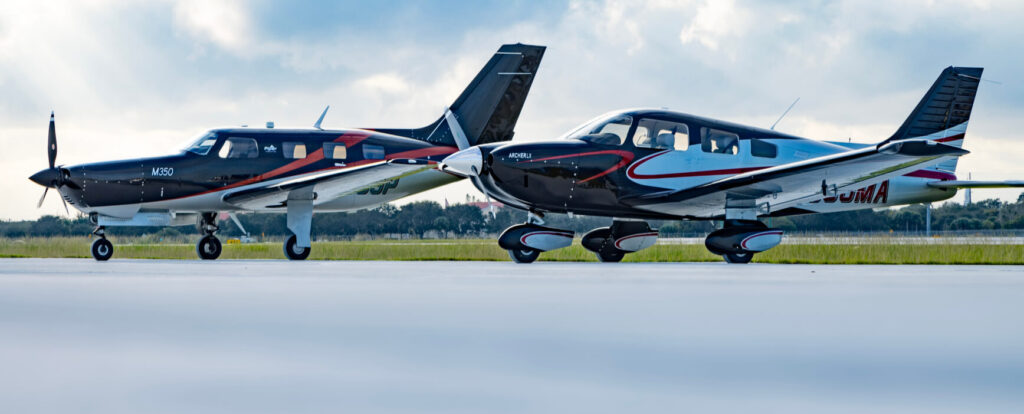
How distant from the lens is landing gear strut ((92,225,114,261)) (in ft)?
65.4

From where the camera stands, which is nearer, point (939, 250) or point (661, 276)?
point (661, 276)

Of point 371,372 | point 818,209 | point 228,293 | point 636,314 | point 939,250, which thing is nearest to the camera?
point 371,372

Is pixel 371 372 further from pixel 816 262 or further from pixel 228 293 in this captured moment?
pixel 816 262

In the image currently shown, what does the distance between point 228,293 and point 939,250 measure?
Answer: 17059mm

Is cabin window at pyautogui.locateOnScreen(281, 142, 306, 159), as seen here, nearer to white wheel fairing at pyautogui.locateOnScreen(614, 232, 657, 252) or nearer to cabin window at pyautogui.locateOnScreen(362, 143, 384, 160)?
cabin window at pyautogui.locateOnScreen(362, 143, 384, 160)

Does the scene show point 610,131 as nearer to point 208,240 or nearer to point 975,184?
point 975,184

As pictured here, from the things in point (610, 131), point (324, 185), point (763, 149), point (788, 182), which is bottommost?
point (788, 182)

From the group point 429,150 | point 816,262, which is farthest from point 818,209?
point 429,150

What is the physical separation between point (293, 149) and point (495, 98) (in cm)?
481

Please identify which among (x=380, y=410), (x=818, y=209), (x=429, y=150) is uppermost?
(x=429, y=150)

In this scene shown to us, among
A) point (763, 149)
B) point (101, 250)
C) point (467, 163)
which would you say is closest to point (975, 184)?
point (763, 149)

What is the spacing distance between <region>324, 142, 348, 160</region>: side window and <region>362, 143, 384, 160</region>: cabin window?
42cm

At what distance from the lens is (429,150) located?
22.9 metres

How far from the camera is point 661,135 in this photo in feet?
55.8
